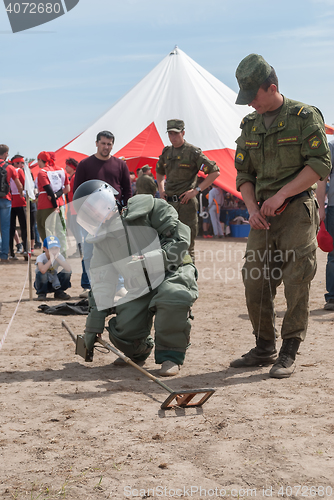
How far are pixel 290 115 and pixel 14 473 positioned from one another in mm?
2541

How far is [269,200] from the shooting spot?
3.49 metres

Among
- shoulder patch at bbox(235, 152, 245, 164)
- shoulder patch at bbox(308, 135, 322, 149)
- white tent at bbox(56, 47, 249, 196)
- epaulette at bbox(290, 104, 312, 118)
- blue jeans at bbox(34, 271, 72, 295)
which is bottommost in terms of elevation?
blue jeans at bbox(34, 271, 72, 295)

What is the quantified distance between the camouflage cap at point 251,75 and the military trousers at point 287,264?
72 centimetres

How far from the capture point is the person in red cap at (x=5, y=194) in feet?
32.3

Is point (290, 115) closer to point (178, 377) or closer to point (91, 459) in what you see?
point (178, 377)

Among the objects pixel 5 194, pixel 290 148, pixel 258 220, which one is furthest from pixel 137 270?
pixel 5 194

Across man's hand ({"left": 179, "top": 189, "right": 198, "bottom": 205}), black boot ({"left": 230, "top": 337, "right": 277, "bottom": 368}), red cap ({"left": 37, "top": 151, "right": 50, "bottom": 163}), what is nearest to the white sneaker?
black boot ({"left": 230, "top": 337, "right": 277, "bottom": 368})

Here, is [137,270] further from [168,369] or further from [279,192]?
[279,192]

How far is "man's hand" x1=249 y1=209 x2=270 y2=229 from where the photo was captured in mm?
3570

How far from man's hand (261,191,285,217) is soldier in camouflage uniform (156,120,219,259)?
2887 mm

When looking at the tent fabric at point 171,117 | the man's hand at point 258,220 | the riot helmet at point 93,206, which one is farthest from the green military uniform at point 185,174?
the tent fabric at point 171,117

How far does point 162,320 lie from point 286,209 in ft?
3.49

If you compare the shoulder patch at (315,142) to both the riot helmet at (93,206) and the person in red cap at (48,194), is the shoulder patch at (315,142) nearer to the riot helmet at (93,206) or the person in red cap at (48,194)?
the riot helmet at (93,206)

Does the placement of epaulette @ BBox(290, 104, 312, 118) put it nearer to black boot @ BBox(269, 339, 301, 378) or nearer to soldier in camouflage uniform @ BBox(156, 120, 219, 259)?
black boot @ BBox(269, 339, 301, 378)
